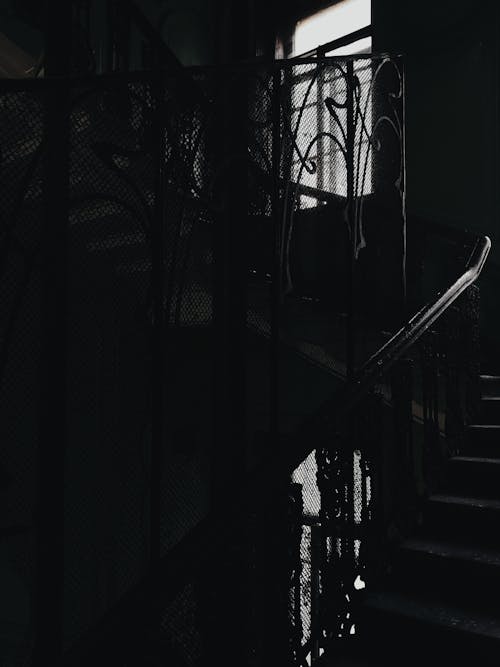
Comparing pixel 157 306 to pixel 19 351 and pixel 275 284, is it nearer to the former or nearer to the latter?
pixel 275 284

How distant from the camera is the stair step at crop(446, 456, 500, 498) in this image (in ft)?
8.51

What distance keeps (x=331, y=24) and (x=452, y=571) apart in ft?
20.0

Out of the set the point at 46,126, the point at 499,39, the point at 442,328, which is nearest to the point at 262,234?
the point at 442,328

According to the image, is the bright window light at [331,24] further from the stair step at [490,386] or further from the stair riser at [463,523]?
the stair riser at [463,523]

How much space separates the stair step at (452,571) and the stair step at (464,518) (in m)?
0.07

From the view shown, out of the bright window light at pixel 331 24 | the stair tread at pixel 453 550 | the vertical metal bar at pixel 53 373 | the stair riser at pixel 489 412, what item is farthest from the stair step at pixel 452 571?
the bright window light at pixel 331 24

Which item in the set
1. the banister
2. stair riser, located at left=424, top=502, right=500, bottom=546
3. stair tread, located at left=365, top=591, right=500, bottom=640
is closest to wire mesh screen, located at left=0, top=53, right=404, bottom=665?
the banister

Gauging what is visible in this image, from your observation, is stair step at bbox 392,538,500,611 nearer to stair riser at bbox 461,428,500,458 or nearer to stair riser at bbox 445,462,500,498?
stair riser at bbox 445,462,500,498

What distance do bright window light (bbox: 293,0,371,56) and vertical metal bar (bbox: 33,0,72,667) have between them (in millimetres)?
5378

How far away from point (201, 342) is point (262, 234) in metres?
0.66

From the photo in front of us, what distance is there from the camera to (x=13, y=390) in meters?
2.46

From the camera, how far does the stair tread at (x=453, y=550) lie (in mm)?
2180

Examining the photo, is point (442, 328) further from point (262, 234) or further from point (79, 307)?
point (79, 307)

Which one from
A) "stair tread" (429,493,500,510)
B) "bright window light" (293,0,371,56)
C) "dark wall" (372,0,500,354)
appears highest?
"bright window light" (293,0,371,56)
